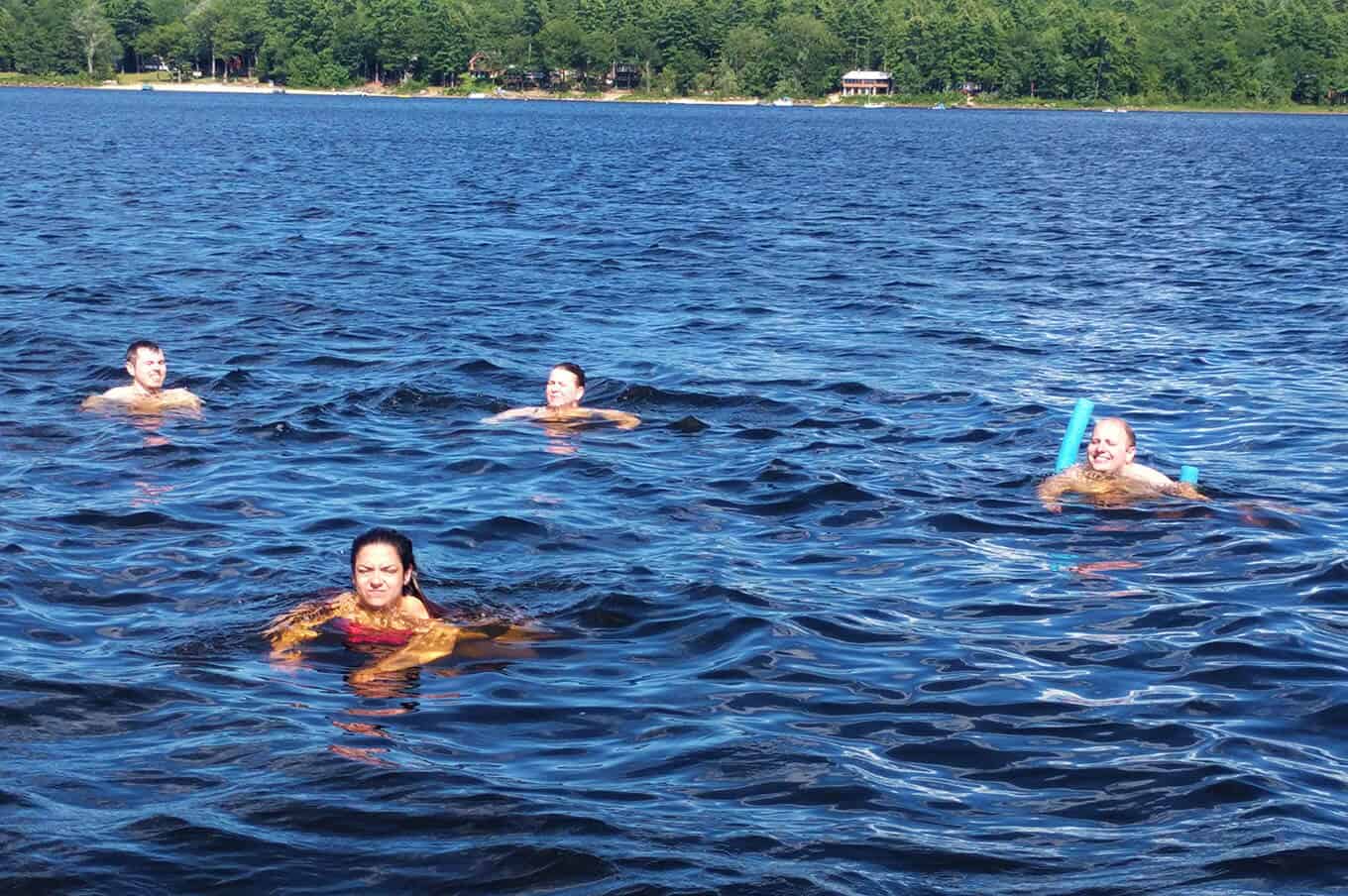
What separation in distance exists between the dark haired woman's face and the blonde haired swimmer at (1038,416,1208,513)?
19.1ft

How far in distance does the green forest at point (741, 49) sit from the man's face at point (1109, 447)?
178 metres

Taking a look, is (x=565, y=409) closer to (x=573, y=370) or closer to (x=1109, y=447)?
(x=573, y=370)

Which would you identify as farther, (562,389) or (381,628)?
(562,389)

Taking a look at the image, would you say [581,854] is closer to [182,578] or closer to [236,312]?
[182,578]

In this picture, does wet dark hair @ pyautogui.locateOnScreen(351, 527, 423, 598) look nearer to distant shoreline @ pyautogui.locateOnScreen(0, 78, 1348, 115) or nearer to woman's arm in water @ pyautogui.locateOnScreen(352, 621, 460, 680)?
woman's arm in water @ pyautogui.locateOnScreen(352, 621, 460, 680)

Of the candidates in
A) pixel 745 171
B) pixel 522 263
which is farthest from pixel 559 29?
pixel 522 263

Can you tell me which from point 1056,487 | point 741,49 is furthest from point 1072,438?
point 741,49

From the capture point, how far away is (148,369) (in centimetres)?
1583

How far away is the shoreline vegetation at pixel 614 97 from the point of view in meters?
181

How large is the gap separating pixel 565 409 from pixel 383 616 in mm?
6424

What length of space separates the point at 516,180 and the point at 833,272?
2664cm

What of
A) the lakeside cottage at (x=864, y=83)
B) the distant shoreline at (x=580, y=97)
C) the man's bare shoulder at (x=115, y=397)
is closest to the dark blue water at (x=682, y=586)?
the man's bare shoulder at (x=115, y=397)

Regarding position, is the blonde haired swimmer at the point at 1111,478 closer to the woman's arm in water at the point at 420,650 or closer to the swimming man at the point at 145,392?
the woman's arm in water at the point at 420,650

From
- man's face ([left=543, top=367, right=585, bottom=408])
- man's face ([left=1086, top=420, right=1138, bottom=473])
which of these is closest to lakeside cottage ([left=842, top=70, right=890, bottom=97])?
man's face ([left=543, top=367, right=585, bottom=408])
